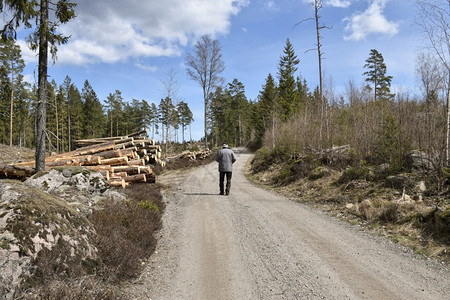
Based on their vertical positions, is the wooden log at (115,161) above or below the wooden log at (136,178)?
above

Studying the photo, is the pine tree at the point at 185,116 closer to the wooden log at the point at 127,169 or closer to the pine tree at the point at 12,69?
the pine tree at the point at 12,69

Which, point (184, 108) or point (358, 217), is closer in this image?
point (358, 217)

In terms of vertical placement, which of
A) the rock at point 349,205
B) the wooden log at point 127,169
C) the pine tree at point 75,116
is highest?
the pine tree at point 75,116

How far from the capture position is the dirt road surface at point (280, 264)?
3.65 meters

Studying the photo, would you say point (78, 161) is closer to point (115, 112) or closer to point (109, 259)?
point (109, 259)

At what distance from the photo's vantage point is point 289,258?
4695 mm

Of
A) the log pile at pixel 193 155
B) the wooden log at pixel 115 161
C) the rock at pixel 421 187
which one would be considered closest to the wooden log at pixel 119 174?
the wooden log at pixel 115 161

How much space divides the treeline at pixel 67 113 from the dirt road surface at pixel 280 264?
952 inches

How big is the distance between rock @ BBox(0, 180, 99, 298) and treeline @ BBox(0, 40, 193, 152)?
2546cm

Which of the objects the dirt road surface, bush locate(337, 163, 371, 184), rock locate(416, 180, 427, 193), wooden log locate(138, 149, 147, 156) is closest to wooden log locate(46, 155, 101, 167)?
wooden log locate(138, 149, 147, 156)

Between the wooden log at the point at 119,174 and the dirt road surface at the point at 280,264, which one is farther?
the wooden log at the point at 119,174

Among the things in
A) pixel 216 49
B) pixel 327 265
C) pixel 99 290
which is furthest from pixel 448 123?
pixel 216 49

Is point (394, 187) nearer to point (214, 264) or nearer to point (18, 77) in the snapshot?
point (214, 264)

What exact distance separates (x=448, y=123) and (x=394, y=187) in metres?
2.33
